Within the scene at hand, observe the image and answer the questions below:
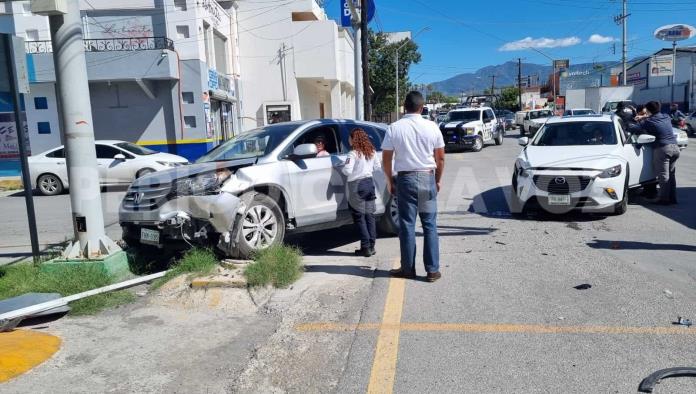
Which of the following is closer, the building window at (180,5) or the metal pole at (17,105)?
the metal pole at (17,105)

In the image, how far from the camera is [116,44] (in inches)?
885

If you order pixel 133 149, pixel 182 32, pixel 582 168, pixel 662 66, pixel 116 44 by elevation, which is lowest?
pixel 582 168

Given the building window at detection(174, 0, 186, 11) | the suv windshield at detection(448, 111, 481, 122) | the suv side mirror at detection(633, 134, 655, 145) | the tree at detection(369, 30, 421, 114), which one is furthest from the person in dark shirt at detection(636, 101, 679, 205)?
the tree at detection(369, 30, 421, 114)

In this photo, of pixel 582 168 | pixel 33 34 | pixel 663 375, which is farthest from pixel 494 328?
pixel 33 34

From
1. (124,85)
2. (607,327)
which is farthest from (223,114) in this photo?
(607,327)

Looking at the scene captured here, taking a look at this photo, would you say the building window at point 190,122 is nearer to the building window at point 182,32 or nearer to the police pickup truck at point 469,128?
the building window at point 182,32

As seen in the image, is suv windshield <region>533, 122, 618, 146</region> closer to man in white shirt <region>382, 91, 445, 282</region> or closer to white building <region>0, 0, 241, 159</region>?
man in white shirt <region>382, 91, 445, 282</region>

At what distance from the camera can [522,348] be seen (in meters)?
4.27

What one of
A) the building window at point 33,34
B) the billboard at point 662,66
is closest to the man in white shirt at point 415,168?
the building window at point 33,34

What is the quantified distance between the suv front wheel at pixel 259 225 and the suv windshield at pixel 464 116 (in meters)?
20.2

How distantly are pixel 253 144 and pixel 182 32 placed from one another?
17.7 m

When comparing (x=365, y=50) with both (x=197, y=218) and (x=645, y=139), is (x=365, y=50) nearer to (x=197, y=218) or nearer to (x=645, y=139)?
(x=645, y=139)

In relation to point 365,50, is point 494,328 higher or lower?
lower

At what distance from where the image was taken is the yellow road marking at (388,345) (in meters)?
3.81
